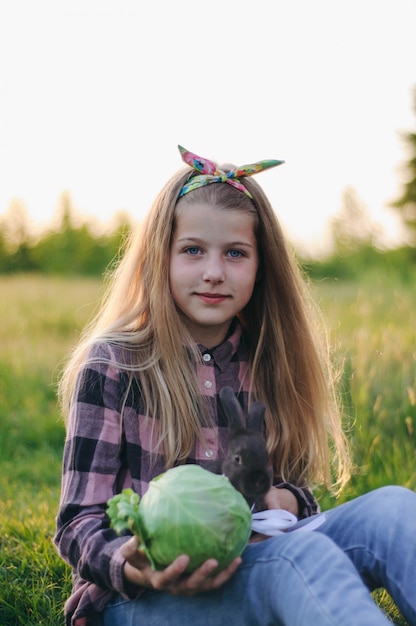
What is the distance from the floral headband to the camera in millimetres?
3133

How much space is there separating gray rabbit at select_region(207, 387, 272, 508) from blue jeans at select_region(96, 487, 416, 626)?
0.19 meters

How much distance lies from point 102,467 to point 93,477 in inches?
1.9

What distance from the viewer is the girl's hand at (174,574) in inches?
86.7

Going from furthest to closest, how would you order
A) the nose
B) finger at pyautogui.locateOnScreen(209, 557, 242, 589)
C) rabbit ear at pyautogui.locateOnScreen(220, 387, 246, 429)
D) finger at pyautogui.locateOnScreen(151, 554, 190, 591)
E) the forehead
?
the forehead
the nose
rabbit ear at pyautogui.locateOnScreen(220, 387, 246, 429)
finger at pyautogui.locateOnScreen(209, 557, 242, 589)
finger at pyautogui.locateOnScreen(151, 554, 190, 591)

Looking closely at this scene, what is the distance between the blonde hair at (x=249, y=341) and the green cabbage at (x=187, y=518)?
62cm

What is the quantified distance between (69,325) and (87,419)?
6759 millimetres

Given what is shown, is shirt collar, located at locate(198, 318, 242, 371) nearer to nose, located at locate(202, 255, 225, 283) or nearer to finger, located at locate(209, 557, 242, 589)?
nose, located at locate(202, 255, 225, 283)

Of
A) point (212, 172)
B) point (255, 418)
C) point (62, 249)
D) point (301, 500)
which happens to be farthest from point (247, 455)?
point (62, 249)

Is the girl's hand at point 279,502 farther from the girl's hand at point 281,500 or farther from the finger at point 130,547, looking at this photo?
the finger at point 130,547

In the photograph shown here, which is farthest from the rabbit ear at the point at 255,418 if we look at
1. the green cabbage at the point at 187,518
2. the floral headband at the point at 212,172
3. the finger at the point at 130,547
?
the floral headband at the point at 212,172

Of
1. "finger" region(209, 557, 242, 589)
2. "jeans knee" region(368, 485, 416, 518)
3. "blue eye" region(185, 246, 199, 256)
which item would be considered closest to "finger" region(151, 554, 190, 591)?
"finger" region(209, 557, 242, 589)

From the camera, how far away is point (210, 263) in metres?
2.95

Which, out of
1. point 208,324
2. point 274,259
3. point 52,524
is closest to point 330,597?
point 208,324

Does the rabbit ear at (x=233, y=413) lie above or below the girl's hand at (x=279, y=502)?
above
